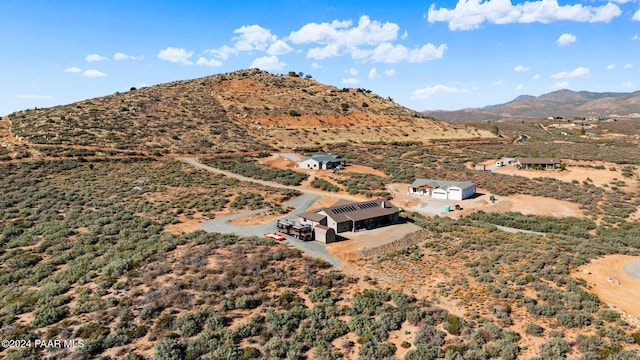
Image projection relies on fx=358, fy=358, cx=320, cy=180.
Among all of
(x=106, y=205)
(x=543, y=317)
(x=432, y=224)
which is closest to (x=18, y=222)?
(x=106, y=205)

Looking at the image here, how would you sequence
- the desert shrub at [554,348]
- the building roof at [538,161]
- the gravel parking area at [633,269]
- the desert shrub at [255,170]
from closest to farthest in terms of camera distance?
1. the desert shrub at [554,348]
2. the gravel parking area at [633,269]
3. the desert shrub at [255,170]
4. the building roof at [538,161]

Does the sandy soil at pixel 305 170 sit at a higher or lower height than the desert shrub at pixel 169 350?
higher

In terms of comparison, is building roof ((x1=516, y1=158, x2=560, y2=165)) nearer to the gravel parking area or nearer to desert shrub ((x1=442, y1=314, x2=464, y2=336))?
the gravel parking area

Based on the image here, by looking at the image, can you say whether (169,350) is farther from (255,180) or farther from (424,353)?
(255,180)

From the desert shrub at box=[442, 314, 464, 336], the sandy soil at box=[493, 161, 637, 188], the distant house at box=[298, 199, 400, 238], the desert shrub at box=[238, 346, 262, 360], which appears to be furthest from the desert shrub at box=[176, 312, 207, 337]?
the sandy soil at box=[493, 161, 637, 188]

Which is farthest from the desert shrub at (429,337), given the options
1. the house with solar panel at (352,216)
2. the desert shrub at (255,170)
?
the desert shrub at (255,170)

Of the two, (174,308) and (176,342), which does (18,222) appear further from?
(176,342)

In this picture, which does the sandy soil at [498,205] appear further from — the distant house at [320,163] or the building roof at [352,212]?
the distant house at [320,163]
